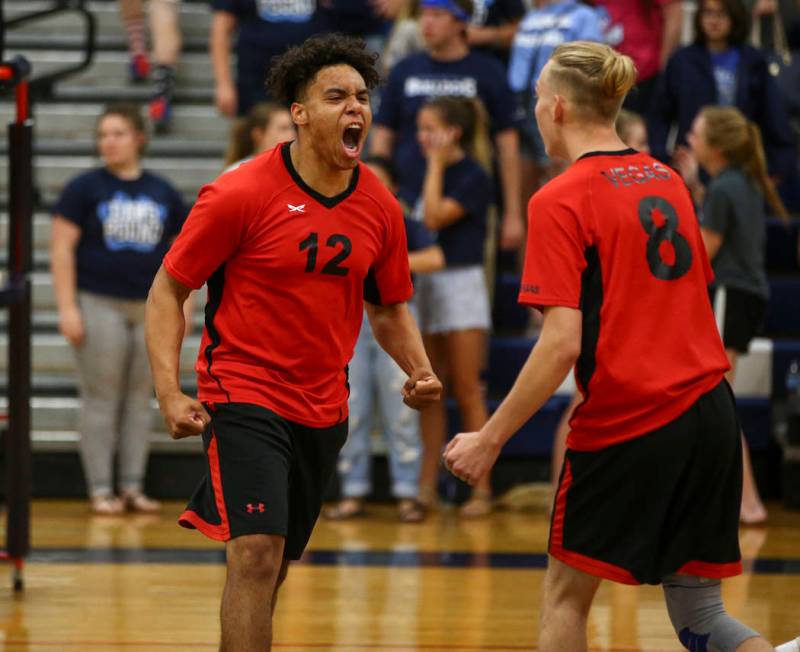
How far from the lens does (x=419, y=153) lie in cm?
774

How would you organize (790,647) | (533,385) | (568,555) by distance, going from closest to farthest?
1. (533,385)
2. (568,555)
3. (790,647)

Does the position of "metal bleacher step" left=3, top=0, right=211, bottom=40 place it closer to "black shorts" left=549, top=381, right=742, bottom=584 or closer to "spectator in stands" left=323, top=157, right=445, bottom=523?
"spectator in stands" left=323, top=157, right=445, bottom=523

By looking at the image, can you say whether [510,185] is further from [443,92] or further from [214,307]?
[214,307]

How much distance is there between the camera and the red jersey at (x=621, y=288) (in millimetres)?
3451

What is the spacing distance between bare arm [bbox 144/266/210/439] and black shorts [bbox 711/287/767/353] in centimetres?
384

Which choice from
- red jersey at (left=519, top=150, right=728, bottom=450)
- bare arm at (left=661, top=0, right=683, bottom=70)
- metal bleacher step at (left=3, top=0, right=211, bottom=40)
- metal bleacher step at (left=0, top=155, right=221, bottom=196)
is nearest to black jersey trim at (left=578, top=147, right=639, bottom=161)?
red jersey at (left=519, top=150, right=728, bottom=450)

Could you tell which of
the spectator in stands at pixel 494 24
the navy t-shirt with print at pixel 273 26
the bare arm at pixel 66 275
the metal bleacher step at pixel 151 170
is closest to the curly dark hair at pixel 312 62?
the bare arm at pixel 66 275

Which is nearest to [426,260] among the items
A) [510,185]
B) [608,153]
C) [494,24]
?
[510,185]

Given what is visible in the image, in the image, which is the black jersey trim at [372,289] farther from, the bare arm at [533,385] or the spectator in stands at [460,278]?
the spectator in stands at [460,278]

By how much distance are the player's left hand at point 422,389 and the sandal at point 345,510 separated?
131 inches

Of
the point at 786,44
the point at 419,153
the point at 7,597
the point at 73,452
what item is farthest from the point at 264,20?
the point at 7,597

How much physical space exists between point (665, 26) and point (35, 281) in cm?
374

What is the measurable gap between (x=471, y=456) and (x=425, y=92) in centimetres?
454

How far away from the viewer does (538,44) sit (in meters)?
7.95
